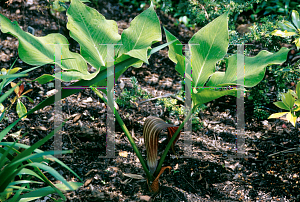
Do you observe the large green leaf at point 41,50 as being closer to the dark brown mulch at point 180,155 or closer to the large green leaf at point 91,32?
the large green leaf at point 91,32

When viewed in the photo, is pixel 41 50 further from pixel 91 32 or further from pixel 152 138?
pixel 152 138

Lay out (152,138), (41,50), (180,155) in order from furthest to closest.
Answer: (180,155) < (152,138) < (41,50)

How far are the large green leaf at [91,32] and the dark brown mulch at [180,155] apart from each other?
2.28 ft

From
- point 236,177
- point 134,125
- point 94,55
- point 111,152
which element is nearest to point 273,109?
point 236,177

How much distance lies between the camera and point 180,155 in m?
1.79

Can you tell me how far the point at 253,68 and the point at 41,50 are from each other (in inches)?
41.2

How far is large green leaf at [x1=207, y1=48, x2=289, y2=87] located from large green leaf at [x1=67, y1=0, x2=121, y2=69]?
0.60 m

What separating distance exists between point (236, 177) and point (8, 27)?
1548 millimetres

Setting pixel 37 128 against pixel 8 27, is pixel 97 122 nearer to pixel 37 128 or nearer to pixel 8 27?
pixel 37 128

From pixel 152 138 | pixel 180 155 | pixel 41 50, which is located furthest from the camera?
pixel 180 155

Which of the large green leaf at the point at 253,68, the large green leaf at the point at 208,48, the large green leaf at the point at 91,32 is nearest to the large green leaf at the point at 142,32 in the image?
the large green leaf at the point at 91,32

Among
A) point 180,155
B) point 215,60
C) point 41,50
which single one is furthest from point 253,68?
point 41,50

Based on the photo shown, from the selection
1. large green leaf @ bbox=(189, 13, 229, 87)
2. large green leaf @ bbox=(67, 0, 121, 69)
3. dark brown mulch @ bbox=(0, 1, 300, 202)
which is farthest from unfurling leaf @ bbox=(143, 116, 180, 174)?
large green leaf @ bbox=(67, 0, 121, 69)

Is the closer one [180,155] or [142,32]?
[142,32]
